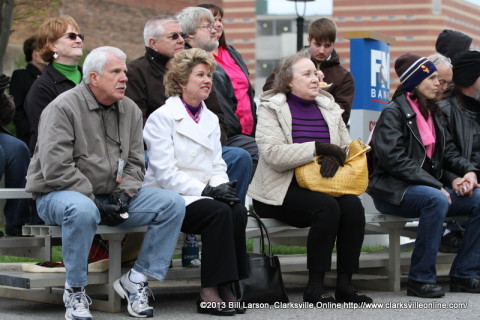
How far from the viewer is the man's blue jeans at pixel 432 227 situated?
843 centimetres

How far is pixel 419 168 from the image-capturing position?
8.62m

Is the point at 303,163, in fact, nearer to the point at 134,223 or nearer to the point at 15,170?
the point at 134,223

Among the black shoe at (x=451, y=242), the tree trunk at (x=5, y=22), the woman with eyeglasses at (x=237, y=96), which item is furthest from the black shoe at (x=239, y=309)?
the tree trunk at (x=5, y=22)

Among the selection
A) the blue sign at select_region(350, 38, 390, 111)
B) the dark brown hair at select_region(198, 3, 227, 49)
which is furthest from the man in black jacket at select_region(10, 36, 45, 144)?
the blue sign at select_region(350, 38, 390, 111)

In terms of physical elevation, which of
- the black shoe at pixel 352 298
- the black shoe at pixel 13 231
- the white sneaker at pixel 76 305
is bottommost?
the black shoe at pixel 352 298

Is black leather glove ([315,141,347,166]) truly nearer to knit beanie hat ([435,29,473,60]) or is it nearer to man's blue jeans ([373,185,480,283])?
man's blue jeans ([373,185,480,283])

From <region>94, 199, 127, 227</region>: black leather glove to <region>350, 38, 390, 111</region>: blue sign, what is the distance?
17.2 feet

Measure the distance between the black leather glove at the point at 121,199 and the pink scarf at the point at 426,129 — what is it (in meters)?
2.81

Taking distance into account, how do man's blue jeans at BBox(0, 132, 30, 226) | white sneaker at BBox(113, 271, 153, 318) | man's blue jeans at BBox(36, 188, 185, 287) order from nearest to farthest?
1. man's blue jeans at BBox(36, 188, 185, 287)
2. white sneaker at BBox(113, 271, 153, 318)
3. man's blue jeans at BBox(0, 132, 30, 226)

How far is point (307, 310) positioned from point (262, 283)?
0.38m

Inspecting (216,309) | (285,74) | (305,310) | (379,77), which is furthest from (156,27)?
(379,77)

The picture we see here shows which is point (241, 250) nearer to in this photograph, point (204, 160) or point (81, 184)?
point (204, 160)

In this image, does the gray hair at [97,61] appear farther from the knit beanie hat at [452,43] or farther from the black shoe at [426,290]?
the knit beanie hat at [452,43]

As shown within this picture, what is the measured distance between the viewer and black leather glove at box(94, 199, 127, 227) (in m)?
7.02
